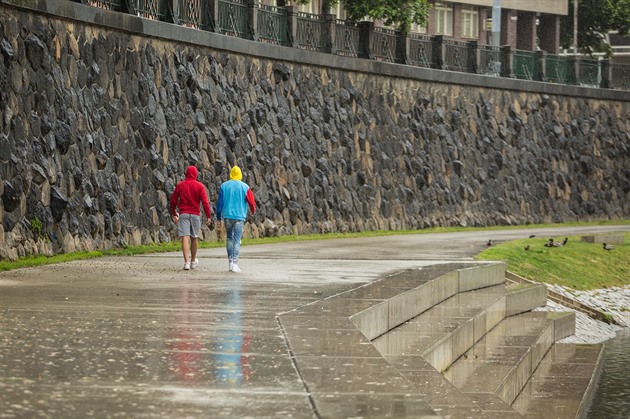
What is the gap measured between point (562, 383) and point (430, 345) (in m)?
5.32

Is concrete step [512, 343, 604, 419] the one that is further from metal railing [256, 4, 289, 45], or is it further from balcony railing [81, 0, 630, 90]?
metal railing [256, 4, 289, 45]

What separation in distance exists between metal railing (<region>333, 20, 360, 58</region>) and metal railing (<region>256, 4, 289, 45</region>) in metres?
2.59

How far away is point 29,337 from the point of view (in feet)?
37.3

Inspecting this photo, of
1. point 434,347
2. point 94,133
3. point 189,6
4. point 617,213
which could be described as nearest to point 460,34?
point 617,213

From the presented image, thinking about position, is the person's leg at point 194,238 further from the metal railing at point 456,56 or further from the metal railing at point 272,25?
the metal railing at point 456,56

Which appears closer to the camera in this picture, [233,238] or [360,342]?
[360,342]

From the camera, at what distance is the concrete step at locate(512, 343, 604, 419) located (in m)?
17.1

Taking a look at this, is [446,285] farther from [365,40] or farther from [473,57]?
[473,57]

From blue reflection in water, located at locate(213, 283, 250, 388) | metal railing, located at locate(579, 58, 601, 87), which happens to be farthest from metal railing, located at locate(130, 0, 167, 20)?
metal railing, located at locate(579, 58, 601, 87)

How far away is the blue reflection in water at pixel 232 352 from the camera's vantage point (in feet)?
31.4

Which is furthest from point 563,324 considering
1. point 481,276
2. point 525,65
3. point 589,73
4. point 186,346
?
point 589,73

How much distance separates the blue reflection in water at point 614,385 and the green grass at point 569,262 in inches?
126

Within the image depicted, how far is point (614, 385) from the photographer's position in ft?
65.2

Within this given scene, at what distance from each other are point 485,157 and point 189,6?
1712cm
